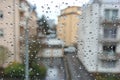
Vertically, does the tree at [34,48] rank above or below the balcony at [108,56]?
above

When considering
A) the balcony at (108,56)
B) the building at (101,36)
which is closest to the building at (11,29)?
the building at (101,36)

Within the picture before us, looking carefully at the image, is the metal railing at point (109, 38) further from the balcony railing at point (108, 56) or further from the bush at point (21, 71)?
the bush at point (21, 71)

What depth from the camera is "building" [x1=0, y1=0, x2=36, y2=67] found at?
3686 millimetres

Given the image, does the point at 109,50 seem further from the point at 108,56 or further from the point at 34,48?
the point at 34,48

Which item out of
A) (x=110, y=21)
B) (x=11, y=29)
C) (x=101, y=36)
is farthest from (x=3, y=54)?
(x=110, y=21)

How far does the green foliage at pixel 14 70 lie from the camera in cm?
307

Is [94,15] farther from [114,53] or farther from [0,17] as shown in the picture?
[0,17]

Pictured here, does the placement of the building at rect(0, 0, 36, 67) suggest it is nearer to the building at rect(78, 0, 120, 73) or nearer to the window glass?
the window glass

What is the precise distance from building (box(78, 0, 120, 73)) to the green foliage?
97cm

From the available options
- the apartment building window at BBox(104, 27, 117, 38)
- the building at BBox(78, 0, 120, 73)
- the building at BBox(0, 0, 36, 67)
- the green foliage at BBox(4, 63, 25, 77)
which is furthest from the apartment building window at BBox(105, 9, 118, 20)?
the green foliage at BBox(4, 63, 25, 77)

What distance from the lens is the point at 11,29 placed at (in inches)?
150

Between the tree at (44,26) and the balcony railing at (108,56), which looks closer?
the tree at (44,26)

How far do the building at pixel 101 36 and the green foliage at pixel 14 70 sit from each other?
0.97 m

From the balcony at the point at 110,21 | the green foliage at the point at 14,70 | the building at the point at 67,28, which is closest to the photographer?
the building at the point at 67,28
